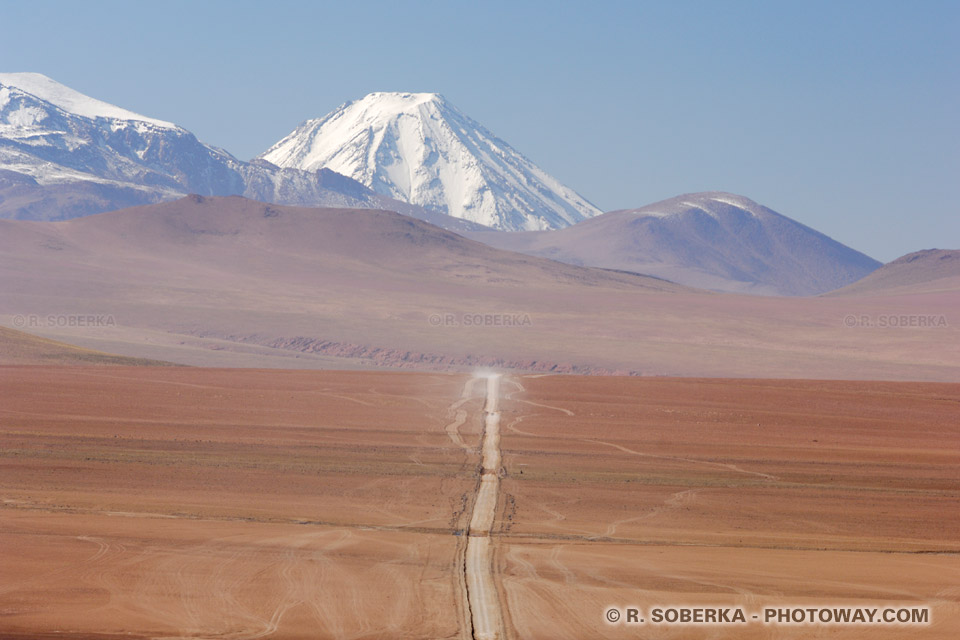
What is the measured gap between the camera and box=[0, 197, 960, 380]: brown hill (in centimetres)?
8044

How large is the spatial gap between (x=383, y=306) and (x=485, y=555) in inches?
3360

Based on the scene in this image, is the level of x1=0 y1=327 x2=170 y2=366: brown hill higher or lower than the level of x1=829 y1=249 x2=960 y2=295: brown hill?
lower

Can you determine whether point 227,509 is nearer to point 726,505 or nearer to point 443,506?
point 443,506

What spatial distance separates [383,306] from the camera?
103188 mm

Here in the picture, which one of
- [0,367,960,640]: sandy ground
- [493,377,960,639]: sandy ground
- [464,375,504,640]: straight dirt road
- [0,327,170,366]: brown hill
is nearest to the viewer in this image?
[464,375,504,640]: straight dirt road

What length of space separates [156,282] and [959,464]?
93809 millimetres

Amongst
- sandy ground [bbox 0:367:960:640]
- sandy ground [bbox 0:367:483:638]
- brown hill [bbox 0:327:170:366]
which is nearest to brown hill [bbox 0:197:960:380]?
brown hill [bbox 0:327:170:366]

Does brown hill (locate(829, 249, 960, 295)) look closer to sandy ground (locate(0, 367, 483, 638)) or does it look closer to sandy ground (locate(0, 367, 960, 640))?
sandy ground (locate(0, 367, 960, 640))

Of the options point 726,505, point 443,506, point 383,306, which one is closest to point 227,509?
point 443,506

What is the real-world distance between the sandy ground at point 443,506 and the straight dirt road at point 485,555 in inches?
7.3

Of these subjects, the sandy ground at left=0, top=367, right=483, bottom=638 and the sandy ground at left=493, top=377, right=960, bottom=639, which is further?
the sandy ground at left=493, top=377, right=960, bottom=639

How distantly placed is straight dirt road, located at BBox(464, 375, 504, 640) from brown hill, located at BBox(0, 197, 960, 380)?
47391 millimetres

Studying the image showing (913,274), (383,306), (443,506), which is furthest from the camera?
(913,274)

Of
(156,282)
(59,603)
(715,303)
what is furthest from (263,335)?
(59,603)
